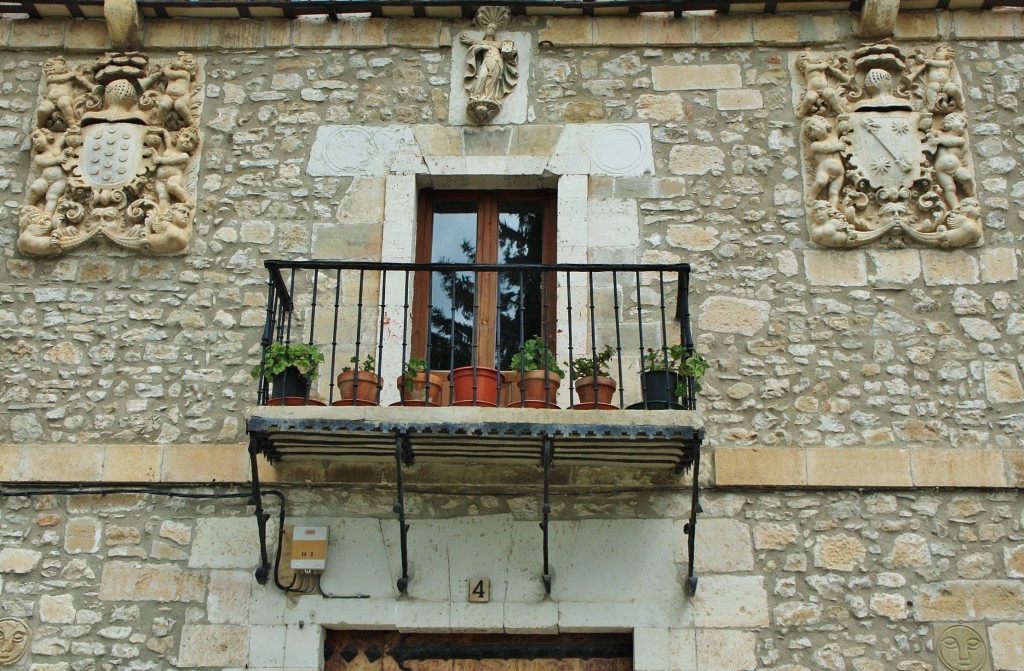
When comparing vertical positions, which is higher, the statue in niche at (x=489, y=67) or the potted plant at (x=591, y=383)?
the statue in niche at (x=489, y=67)

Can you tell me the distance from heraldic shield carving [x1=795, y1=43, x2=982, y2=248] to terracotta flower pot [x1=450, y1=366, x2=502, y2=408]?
7.02 ft

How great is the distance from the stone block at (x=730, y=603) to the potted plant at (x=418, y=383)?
1.67 metres

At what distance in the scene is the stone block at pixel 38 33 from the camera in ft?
25.1

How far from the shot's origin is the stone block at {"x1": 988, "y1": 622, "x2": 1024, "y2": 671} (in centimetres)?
585

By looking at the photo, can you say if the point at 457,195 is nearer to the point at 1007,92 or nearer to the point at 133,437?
the point at 133,437

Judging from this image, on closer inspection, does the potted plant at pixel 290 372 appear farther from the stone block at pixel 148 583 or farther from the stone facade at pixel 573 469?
the stone block at pixel 148 583

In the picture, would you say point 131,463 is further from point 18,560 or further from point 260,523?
point 260,523

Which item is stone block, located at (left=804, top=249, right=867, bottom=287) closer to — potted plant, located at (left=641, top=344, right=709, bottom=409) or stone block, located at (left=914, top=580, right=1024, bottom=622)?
potted plant, located at (left=641, top=344, right=709, bottom=409)

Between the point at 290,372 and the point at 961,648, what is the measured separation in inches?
143

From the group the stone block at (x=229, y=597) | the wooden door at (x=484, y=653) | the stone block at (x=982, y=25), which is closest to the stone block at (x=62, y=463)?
the stone block at (x=229, y=597)

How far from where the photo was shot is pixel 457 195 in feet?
24.3

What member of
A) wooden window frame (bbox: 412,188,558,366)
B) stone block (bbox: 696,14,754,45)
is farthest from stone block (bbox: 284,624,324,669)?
stone block (bbox: 696,14,754,45)

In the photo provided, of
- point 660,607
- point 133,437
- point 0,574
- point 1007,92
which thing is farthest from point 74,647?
point 1007,92

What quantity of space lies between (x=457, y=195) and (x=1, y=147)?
9.28 ft
